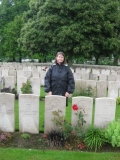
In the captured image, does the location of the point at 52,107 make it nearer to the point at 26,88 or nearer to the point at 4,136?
the point at 4,136

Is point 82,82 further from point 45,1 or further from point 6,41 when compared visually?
point 6,41

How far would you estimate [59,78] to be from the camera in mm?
5984

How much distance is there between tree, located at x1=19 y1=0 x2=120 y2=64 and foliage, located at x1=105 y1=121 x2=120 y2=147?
14.2 metres

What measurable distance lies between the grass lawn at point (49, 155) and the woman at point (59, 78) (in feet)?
5.69

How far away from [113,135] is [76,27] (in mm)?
14978

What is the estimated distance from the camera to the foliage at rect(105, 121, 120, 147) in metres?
4.97

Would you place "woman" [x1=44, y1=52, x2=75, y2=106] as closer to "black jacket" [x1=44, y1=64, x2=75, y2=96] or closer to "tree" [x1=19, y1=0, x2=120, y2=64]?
"black jacket" [x1=44, y1=64, x2=75, y2=96]

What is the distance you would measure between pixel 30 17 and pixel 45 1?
2.72m

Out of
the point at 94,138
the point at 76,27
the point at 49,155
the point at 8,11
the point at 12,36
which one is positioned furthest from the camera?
the point at 8,11

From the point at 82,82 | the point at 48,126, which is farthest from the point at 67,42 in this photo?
the point at 48,126

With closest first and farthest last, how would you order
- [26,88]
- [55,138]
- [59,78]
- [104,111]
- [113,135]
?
[113,135] < [55,138] < [104,111] < [59,78] < [26,88]

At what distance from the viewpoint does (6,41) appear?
32.9m

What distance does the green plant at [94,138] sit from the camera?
510cm

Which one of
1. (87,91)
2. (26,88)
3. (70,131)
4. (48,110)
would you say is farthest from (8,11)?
(70,131)
